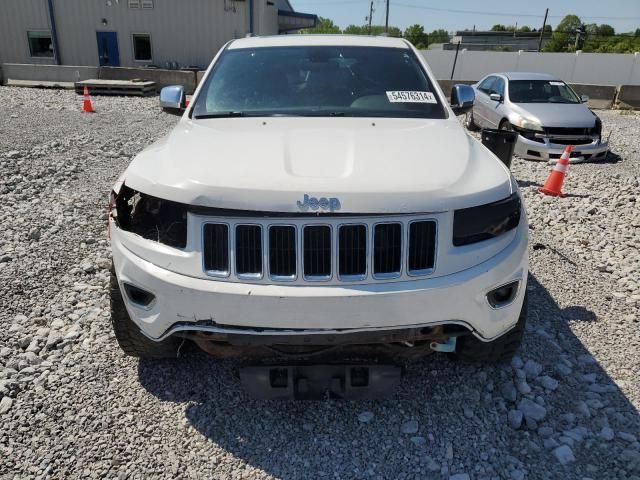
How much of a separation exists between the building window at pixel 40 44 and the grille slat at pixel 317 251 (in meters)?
27.9

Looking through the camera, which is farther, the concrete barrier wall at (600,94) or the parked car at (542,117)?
the concrete barrier wall at (600,94)

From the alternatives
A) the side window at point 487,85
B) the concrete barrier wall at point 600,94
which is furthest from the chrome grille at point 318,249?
the concrete barrier wall at point 600,94

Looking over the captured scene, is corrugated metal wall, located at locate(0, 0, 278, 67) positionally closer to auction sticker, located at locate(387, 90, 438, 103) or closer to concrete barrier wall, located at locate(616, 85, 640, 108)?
concrete barrier wall, located at locate(616, 85, 640, 108)

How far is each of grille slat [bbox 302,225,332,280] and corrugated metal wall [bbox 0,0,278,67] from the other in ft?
79.5

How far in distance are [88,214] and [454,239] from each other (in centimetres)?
440

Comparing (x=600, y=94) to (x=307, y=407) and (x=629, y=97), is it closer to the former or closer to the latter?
(x=629, y=97)

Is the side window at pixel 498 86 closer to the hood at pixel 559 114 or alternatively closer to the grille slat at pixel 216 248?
the hood at pixel 559 114

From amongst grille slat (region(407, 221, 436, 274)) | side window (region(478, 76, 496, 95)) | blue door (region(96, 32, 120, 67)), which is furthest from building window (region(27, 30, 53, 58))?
grille slat (region(407, 221, 436, 274))

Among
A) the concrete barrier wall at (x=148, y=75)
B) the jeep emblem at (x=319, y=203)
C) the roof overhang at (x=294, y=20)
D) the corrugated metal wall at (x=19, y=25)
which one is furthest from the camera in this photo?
the roof overhang at (x=294, y=20)

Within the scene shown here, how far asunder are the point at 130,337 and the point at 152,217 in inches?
26.8

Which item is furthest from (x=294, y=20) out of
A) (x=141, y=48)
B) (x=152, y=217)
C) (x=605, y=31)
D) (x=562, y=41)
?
(x=605, y=31)

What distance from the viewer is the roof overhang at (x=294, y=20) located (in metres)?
30.7

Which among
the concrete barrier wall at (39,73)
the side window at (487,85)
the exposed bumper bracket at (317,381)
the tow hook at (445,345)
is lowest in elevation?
the concrete barrier wall at (39,73)

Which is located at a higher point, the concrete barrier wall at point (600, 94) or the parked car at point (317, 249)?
the parked car at point (317, 249)
